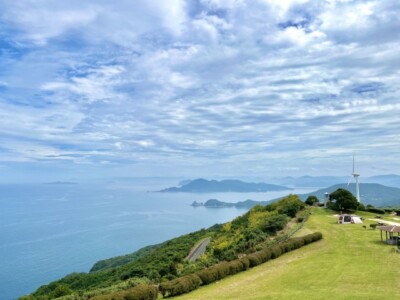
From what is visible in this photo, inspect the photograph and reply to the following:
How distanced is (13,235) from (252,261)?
584ft

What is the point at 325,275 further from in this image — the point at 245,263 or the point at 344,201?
the point at 344,201

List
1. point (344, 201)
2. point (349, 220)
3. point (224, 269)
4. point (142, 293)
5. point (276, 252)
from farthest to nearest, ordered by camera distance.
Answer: point (344, 201) → point (349, 220) → point (276, 252) → point (224, 269) → point (142, 293)

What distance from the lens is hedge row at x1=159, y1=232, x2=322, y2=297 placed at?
21.7 m

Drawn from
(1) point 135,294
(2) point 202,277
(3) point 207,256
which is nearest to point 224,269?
(2) point 202,277

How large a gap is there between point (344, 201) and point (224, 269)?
3294cm

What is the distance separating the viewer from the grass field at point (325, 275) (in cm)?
1862

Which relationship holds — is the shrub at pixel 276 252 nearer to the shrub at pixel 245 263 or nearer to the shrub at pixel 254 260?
the shrub at pixel 254 260

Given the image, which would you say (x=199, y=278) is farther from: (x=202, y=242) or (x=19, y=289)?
(x=19, y=289)

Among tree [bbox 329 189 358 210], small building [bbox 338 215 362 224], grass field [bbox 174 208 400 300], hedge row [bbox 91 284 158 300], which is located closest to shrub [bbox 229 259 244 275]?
grass field [bbox 174 208 400 300]

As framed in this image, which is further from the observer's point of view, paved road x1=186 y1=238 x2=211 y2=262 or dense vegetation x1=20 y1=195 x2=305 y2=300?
paved road x1=186 y1=238 x2=211 y2=262

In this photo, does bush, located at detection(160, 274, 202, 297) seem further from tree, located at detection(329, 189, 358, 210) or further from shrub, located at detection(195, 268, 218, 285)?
tree, located at detection(329, 189, 358, 210)

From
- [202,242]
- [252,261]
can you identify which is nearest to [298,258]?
[252,261]

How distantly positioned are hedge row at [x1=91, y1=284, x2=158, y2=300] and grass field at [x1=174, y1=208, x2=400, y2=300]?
1.69 m

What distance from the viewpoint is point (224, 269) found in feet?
81.8
